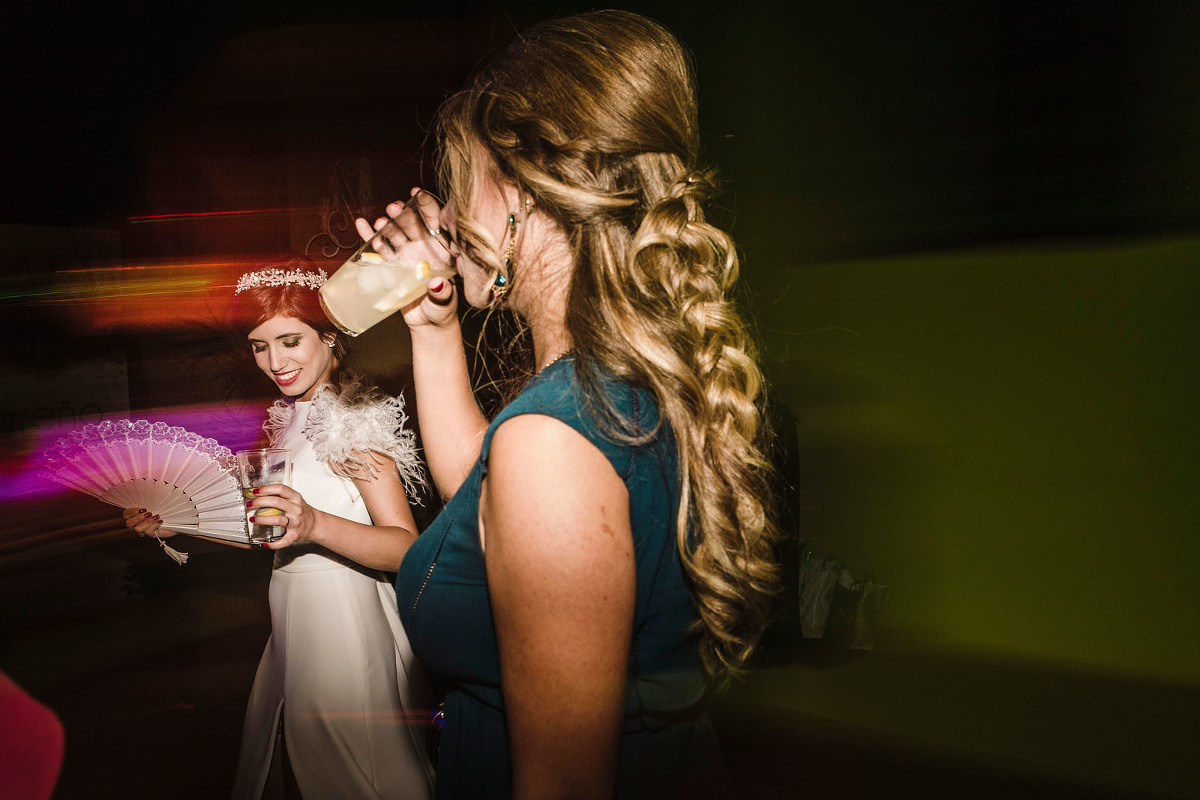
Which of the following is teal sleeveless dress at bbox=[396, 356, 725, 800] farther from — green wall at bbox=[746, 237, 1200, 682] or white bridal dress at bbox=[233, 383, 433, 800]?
green wall at bbox=[746, 237, 1200, 682]

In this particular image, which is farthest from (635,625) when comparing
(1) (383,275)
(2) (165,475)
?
(2) (165,475)

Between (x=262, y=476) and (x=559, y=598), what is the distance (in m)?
0.98

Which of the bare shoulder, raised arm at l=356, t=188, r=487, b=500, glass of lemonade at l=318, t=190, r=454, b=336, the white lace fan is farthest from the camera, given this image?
the white lace fan

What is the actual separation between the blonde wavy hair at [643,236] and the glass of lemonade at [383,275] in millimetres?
152

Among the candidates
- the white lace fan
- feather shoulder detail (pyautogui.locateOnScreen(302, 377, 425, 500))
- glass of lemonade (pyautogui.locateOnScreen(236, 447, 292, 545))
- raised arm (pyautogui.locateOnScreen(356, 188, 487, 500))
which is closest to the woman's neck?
raised arm (pyautogui.locateOnScreen(356, 188, 487, 500))

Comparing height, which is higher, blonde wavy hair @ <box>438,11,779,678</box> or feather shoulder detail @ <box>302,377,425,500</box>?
blonde wavy hair @ <box>438,11,779,678</box>

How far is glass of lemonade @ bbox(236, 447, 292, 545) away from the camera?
1.35 metres

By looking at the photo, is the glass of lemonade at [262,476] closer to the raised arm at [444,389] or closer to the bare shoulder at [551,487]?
the raised arm at [444,389]

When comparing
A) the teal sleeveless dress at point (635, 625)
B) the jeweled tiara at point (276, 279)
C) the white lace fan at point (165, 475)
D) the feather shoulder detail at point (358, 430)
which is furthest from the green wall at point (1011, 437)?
the white lace fan at point (165, 475)

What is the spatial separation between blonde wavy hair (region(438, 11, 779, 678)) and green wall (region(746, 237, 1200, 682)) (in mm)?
1663

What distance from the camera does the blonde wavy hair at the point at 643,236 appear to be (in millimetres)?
758

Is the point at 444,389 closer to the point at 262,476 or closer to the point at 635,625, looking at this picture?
the point at 262,476

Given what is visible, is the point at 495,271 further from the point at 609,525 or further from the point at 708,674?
the point at 708,674

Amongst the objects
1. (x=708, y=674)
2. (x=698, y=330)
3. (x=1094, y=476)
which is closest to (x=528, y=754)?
(x=708, y=674)
